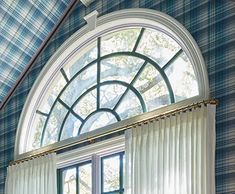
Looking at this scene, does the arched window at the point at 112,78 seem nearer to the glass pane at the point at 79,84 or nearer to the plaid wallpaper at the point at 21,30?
the glass pane at the point at 79,84

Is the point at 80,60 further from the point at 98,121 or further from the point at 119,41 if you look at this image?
the point at 98,121

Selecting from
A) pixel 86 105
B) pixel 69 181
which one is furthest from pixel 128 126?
pixel 69 181

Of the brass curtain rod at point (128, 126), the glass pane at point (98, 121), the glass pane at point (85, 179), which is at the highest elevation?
the glass pane at point (98, 121)

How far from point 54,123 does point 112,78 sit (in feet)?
2.90

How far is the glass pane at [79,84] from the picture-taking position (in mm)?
5055

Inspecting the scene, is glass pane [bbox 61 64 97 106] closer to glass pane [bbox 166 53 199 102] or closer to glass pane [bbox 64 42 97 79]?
glass pane [bbox 64 42 97 79]

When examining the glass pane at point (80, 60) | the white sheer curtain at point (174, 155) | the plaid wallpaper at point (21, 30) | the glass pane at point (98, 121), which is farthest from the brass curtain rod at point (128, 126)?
the plaid wallpaper at point (21, 30)

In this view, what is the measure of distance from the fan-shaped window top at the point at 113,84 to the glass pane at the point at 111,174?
1.13ft

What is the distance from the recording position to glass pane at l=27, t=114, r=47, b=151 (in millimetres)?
5562

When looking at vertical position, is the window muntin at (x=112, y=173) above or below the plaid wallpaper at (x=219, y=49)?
below

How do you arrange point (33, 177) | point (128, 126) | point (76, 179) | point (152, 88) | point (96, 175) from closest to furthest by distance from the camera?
1. point (128, 126)
2. point (152, 88)
3. point (96, 175)
4. point (76, 179)
5. point (33, 177)

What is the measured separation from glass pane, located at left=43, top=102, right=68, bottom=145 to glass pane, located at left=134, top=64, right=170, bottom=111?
3.29 feet

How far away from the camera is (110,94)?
483cm

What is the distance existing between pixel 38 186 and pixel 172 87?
1.68m
